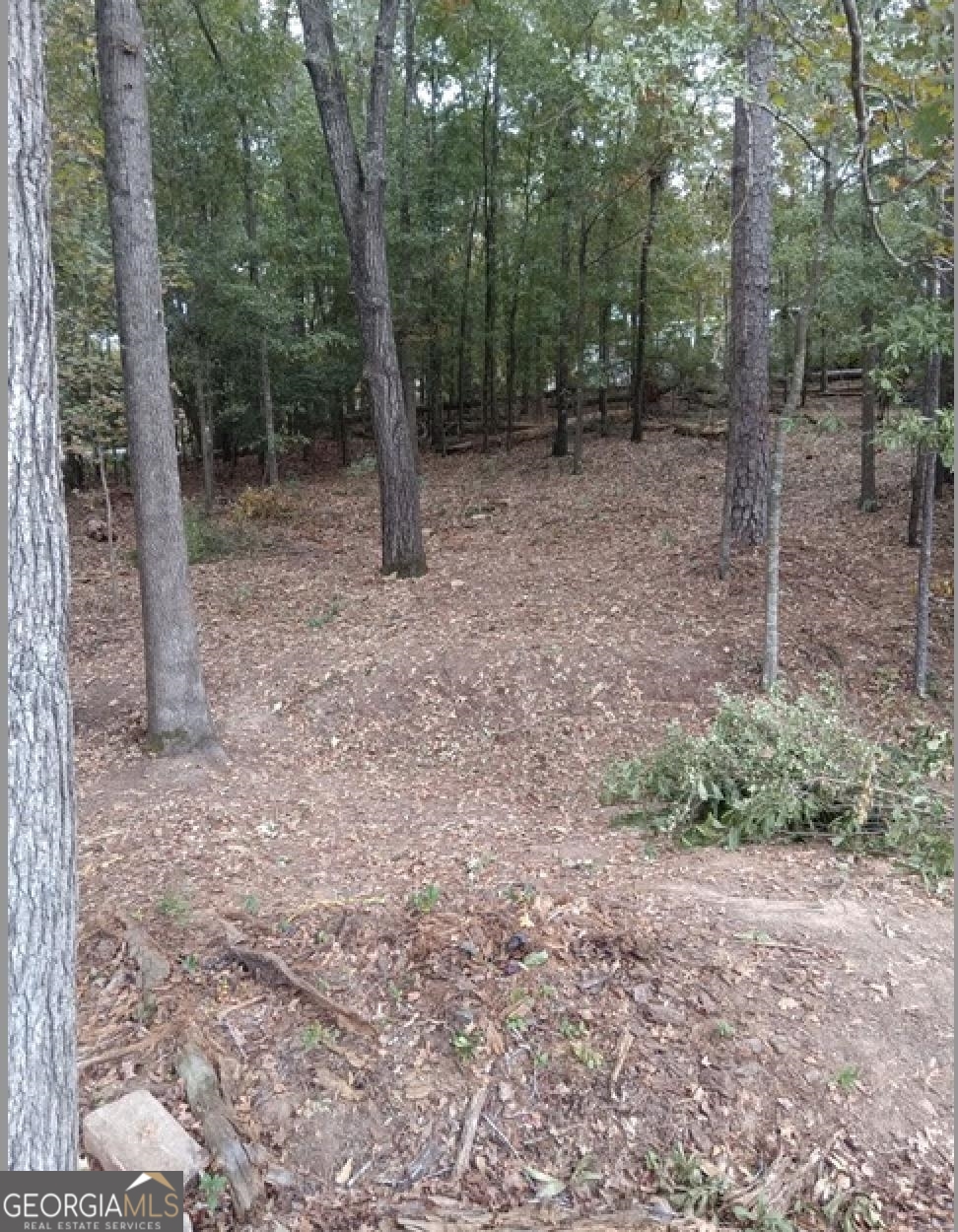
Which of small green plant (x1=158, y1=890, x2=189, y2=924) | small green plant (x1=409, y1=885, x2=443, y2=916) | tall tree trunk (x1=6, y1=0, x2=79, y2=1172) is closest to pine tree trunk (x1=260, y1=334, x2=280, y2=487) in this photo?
small green plant (x1=158, y1=890, x2=189, y2=924)

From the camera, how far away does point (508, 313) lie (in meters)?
16.5

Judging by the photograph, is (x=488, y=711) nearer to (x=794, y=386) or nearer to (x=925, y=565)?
(x=794, y=386)

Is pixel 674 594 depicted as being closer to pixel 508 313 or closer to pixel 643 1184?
pixel 643 1184

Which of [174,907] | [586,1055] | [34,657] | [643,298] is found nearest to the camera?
[34,657]

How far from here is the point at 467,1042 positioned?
2.73 m

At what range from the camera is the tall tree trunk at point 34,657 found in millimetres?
1772

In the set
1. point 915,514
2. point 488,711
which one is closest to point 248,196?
point 488,711

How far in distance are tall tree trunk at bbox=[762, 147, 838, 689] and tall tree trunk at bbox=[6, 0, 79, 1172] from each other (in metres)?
3.64

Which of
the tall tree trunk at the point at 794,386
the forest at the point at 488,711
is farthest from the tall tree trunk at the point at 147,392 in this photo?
the tall tree trunk at the point at 794,386

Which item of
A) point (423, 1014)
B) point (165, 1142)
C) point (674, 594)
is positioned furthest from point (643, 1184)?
point (674, 594)

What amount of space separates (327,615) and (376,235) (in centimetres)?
393

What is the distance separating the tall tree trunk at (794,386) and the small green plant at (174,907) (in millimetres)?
4116

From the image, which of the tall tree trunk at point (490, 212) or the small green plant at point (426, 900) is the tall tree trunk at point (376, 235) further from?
the tall tree trunk at point (490, 212)

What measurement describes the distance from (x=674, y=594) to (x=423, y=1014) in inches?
227
